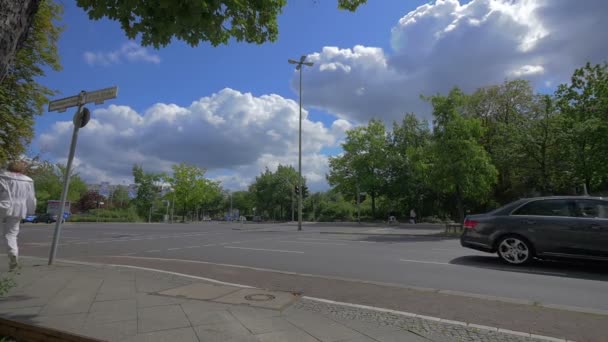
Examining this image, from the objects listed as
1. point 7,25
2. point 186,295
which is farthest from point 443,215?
point 7,25

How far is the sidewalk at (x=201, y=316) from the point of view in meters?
3.47

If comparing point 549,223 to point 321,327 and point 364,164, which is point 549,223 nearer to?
point 321,327

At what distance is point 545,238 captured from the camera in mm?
7523

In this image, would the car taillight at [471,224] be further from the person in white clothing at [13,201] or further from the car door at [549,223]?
the person in white clothing at [13,201]

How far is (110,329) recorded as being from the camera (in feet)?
11.5

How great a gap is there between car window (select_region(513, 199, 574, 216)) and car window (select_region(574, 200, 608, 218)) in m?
0.15

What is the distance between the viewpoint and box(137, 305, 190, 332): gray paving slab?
→ 142 inches

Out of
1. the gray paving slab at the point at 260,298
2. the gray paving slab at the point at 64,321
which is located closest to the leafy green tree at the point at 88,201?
the gray paving slab at the point at 260,298

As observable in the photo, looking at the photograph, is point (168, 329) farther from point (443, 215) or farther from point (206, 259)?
point (443, 215)

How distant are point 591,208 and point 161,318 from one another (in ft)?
27.2

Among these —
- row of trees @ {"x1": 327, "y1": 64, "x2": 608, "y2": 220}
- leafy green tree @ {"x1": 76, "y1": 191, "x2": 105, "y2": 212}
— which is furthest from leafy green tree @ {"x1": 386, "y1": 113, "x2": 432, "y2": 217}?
leafy green tree @ {"x1": 76, "y1": 191, "x2": 105, "y2": 212}

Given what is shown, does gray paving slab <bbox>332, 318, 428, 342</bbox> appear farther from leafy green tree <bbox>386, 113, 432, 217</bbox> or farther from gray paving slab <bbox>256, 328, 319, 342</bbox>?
leafy green tree <bbox>386, 113, 432, 217</bbox>

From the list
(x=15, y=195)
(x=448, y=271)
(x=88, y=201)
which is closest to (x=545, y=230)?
(x=448, y=271)

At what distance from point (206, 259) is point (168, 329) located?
6.37 meters
